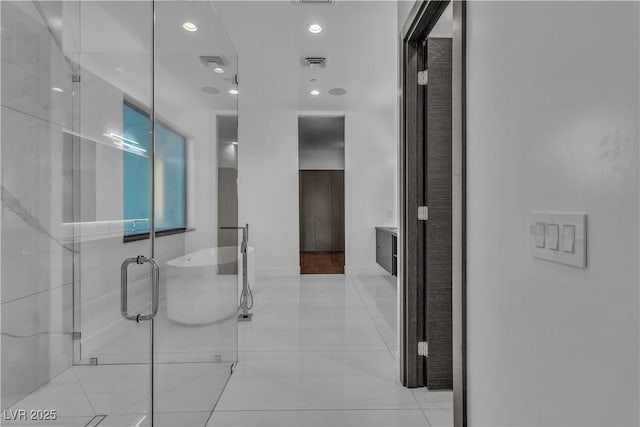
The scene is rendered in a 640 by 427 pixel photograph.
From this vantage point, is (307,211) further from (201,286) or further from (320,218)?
(201,286)

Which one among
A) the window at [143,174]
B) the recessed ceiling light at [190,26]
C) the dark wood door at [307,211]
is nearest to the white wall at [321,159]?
the dark wood door at [307,211]

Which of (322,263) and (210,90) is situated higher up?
(210,90)

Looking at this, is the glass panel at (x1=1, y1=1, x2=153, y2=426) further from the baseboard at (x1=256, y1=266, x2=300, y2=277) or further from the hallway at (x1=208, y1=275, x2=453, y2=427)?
the baseboard at (x1=256, y1=266, x2=300, y2=277)

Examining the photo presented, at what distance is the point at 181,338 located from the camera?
1.79m

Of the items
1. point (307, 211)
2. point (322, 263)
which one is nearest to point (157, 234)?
point (322, 263)

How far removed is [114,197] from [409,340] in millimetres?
1764

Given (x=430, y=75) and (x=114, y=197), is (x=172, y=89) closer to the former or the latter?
(x=114, y=197)

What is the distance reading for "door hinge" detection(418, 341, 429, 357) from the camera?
2230mm
